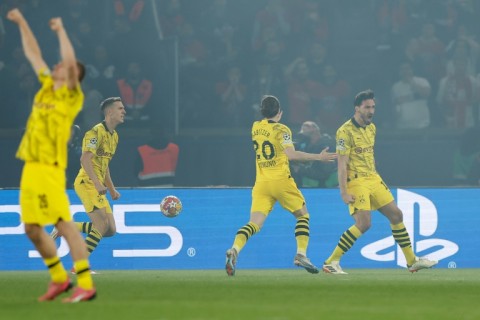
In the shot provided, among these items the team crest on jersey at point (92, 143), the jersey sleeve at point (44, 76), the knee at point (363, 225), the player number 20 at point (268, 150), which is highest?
the jersey sleeve at point (44, 76)

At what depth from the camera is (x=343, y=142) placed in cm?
1545

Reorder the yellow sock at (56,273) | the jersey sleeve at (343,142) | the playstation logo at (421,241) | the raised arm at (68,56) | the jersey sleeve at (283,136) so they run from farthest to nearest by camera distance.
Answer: the playstation logo at (421,241), the jersey sleeve at (343,142), the jersey sleeve at (283,136), the yellow sock at (56,273), the raised arm at (68,56)

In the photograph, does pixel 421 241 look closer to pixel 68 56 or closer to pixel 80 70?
pixel 80 70

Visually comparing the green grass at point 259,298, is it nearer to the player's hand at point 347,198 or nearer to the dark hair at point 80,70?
the player's hand at point 347,198

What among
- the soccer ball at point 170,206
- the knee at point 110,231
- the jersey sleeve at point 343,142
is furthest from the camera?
the soccer ball at point 170,206

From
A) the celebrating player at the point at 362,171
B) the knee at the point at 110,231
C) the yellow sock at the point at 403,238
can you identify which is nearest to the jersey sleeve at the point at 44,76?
the celebrating player at the point at 362,171

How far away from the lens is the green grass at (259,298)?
9.39 meters

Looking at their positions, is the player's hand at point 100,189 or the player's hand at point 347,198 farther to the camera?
the player's hand at point 100,189

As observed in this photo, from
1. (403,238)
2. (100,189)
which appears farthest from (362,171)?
(100,189)

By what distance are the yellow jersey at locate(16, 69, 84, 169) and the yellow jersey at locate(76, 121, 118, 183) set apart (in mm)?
5512

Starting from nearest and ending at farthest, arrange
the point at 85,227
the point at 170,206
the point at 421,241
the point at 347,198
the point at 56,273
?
the point at 56,273, the point at 347,198, the point at 85,227, the point at 170,206, the point at 421,241

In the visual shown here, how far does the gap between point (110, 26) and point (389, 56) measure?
17.4ft

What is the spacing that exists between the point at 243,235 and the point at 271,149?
1159 millimetres

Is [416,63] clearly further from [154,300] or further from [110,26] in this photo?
[154,300]
